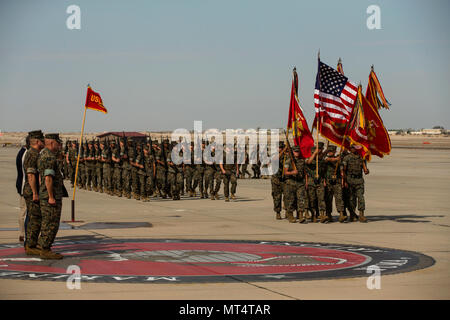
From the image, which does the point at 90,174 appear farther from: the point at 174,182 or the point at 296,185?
the point at 296,185

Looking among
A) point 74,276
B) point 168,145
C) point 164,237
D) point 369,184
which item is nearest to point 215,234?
point 164,237

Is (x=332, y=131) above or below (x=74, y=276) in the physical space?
above

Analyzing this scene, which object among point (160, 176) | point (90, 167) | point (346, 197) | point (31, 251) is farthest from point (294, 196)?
point (90, 167)

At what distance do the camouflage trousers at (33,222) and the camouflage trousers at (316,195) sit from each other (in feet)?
23.6

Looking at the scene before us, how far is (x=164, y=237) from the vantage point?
14.2 m

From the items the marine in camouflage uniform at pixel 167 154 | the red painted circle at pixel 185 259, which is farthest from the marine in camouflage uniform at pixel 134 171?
the red painted circle at pixel 185 259

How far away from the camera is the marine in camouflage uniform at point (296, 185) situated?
665 inches

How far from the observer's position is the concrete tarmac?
873 centimetres

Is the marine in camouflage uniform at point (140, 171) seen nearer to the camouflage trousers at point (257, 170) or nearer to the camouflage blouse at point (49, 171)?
the camouflage blouse at point (49, 171)

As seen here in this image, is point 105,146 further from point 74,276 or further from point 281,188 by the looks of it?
point 74,276

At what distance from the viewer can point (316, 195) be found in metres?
17.2
